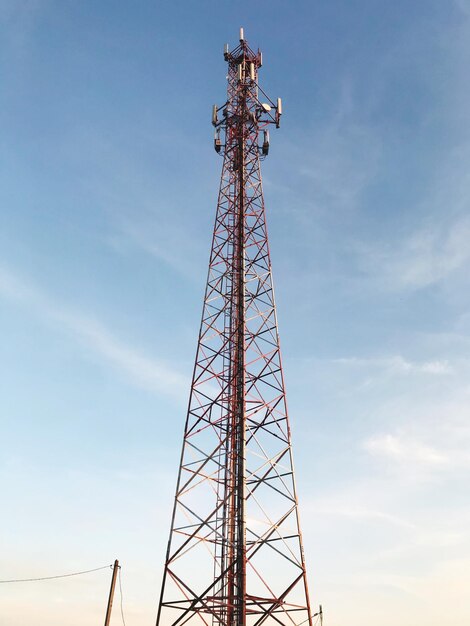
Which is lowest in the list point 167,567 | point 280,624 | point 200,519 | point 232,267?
point 280,624

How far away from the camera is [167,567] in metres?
22.1

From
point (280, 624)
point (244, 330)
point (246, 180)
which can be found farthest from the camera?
point (246, 180)

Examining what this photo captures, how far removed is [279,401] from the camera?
87.6 feet

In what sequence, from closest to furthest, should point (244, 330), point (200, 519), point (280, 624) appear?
1. point (280, 624)
2. point (200, 519)
3. point (244, 330)

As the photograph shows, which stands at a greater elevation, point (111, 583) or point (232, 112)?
point (232, 112)

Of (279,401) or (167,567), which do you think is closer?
(167,567)

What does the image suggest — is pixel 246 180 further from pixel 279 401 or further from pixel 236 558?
pixel 236 558

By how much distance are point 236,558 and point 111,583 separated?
8.16 m

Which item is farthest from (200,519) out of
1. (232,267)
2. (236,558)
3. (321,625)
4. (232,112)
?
(232,112)

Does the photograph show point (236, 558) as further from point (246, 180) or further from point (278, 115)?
point (278, 115)

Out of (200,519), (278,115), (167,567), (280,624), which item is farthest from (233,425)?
(278,115)

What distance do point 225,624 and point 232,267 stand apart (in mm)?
17818

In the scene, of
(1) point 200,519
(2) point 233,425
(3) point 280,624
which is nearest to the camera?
(3) point 280,624

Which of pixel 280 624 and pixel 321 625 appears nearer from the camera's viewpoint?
pixel 280 624
